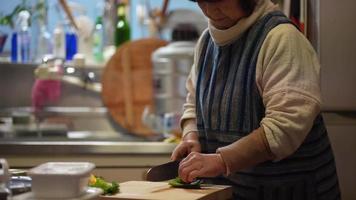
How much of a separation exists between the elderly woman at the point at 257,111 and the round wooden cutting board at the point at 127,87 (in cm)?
99

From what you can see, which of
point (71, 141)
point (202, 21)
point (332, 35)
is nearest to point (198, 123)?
point (332, 35)

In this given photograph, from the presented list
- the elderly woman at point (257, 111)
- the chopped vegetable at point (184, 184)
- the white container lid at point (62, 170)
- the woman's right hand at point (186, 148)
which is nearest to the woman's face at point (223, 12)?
the elderly woman at point (257, 111)

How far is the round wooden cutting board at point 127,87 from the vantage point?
238 cm

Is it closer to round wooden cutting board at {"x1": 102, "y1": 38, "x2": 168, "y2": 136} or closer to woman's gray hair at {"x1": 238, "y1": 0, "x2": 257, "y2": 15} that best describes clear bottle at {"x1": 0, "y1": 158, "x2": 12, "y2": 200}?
woman's gray hair at {"x1": 238, "y1": 0, "x2": 257, "y2": 15}

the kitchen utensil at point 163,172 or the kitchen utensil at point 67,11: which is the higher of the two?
the kitchen utensil at point 67,11

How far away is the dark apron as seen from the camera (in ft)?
4.07

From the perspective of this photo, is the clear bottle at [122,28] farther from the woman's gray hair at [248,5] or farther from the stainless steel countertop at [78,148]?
the woman's gray hair at [248,5]

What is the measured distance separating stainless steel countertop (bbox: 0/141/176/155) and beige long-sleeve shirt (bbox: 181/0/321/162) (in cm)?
92

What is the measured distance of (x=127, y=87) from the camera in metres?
2.39

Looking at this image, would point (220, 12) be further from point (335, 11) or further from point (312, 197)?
point (335, 11)

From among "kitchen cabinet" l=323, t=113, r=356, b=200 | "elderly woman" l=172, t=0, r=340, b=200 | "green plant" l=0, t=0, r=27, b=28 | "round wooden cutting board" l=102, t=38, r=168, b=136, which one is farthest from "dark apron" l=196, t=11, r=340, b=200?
"green plant" l=0, t=0, r=27, b=28

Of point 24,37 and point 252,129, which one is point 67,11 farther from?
point 252,129

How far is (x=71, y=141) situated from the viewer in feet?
7.14

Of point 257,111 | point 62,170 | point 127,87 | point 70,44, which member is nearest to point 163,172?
point 257,111
